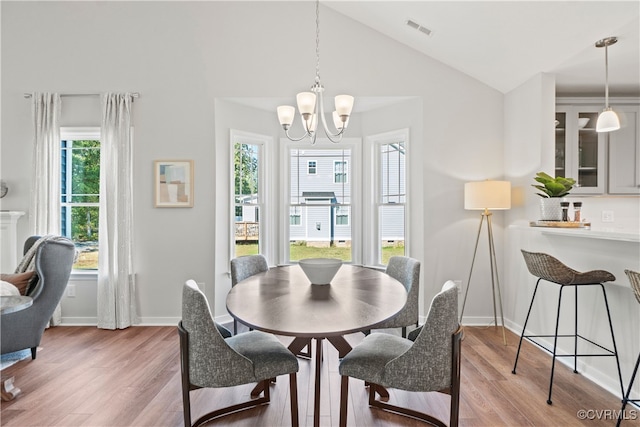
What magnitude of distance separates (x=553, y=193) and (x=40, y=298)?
14.2 ft

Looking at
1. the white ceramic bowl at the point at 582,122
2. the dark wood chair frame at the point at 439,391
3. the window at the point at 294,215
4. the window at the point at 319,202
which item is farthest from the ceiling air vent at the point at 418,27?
the dark wood chair frame at the point at 439,391

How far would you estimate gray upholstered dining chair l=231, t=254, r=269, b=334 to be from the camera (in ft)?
8.99

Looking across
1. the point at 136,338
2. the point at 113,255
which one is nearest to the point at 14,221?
the point at 113,255

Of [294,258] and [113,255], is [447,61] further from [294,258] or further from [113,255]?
[113,255]

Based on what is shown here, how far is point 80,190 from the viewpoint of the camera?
151 inches

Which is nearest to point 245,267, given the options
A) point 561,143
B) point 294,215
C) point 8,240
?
point 294,215

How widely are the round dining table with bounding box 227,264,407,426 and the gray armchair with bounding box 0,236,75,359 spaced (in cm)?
176

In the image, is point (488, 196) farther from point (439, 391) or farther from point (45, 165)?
point (45, 165)

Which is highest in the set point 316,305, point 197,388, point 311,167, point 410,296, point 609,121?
point 609,121

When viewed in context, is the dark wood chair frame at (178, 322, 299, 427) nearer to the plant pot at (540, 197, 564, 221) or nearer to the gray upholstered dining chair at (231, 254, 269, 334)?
the gray upholstered dining chair at (231, 254, 269, 334)

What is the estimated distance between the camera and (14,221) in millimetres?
3613

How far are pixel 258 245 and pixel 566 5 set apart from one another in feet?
11.8

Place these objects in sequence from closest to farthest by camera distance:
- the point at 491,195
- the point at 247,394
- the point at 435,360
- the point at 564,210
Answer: the point at 435,360 < the point at 247,394 < the point at 564,210 < the point at 491,195

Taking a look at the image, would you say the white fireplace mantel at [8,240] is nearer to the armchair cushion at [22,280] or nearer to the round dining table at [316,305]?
the armchair cushion at [22,280]
